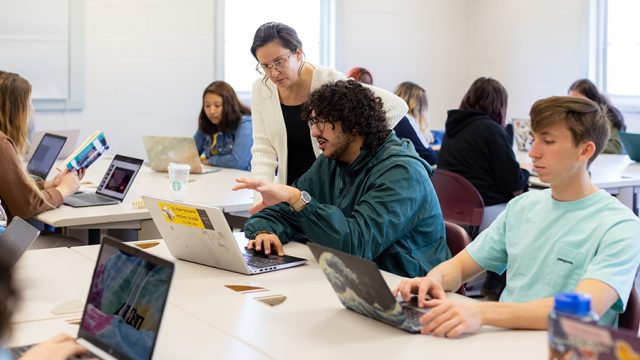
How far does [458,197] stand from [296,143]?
3.78 ft

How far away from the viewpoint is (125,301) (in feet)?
5.50

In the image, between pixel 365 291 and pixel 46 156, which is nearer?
pixel 365 291

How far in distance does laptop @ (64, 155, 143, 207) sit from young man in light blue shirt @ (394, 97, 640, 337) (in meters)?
1.95

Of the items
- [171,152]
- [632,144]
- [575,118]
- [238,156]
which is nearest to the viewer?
[575,118]

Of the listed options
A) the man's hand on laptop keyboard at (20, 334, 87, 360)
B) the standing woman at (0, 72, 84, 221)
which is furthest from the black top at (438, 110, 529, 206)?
the man's hand on laptop keyboard at (20, 334, 87, 360)

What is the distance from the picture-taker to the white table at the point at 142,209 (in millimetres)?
3479

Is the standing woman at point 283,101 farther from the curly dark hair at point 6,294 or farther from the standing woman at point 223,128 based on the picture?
the curly dark hair at point 6,294

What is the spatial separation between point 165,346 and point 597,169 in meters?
3.70

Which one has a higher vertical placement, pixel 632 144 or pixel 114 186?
pixel 632 144

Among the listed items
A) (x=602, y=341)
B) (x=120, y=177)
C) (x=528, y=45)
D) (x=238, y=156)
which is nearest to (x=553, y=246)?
(x=602, y=341)

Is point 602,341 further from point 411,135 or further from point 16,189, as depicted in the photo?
point 411,135

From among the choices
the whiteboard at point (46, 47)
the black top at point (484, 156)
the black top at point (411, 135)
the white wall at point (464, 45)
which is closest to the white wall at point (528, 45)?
the white wall at point (464, 45)

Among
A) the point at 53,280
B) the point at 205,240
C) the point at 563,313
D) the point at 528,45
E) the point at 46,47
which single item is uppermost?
the point at 528,45

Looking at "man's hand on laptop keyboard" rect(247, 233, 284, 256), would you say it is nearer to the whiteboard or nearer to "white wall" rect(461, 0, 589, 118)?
the whiteboard
